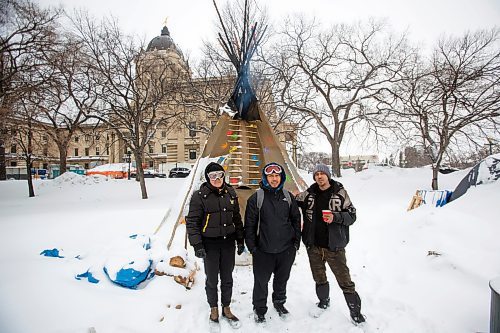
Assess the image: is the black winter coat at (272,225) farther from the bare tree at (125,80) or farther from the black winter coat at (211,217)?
the bare tree at (125,80)

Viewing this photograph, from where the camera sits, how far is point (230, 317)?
323cm

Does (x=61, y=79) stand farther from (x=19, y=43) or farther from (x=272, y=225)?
(x=272, y=225)

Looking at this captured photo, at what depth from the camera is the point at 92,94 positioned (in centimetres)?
1577

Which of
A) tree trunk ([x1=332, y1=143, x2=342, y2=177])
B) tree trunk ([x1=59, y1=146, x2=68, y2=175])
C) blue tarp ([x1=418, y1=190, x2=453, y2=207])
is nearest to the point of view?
blue tarp ([x1=418, y1=190, x2=453, y2=207])

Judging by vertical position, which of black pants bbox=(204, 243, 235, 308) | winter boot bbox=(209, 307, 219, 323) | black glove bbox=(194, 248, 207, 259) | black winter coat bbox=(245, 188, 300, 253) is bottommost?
winter boot bbox=(209, 307, 219, 323)

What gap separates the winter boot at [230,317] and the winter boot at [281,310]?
487mm

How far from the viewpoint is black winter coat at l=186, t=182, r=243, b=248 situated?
122 inches

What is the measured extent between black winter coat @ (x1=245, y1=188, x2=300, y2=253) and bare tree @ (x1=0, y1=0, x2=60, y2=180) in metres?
10.6

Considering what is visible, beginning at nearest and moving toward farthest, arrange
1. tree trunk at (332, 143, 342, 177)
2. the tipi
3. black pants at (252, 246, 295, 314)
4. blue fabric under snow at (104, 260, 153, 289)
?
black pants at (252, 246, 295, 314) < blue fabric under snow at (104, 260, 153, 289) < the tipi < tree trunk at (332, 143, 342, 177)

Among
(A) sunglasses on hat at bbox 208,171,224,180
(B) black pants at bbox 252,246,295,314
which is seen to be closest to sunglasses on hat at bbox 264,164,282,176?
(A) sunglasses on hat at bbox 208,171,224,180

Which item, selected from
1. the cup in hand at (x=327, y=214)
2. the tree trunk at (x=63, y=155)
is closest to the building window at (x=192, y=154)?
the tree trunk at (x=63, y=155)

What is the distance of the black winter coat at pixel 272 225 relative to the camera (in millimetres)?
3186

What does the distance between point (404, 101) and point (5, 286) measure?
17215 mm

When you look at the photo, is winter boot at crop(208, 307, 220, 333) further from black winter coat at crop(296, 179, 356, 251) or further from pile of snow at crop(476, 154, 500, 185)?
pile of snow at crop(476, 154, 500, 185)
